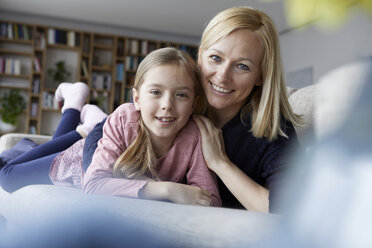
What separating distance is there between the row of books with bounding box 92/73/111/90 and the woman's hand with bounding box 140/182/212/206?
6.61 metres

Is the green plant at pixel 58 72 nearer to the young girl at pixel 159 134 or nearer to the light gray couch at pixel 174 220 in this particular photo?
the young girl at pixel 159 134

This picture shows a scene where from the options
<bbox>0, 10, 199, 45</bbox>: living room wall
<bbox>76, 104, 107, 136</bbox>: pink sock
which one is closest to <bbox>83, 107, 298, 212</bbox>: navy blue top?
<bbox>76, 104, 107, 136</bbox>: pink sock

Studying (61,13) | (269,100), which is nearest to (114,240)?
(269,100)

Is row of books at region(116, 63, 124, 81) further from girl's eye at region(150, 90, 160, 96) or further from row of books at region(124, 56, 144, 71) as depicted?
girl's eye at region(150, 90, 160, 96)

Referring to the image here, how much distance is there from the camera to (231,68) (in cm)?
120

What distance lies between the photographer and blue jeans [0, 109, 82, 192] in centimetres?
156

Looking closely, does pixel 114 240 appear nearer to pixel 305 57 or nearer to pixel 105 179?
pixel 105 179

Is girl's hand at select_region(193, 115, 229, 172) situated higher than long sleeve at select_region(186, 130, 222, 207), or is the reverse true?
girl's hand at select_region(193, 115, 229, 172)

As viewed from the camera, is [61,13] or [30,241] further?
[61,13]

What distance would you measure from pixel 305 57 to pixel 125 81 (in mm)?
3398

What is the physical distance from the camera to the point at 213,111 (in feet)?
4.41

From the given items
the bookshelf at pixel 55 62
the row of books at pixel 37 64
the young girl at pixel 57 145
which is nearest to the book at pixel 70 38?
the bookshelf at pixel 55 62

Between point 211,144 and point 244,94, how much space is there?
0.22m

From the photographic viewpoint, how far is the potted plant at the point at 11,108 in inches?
255
